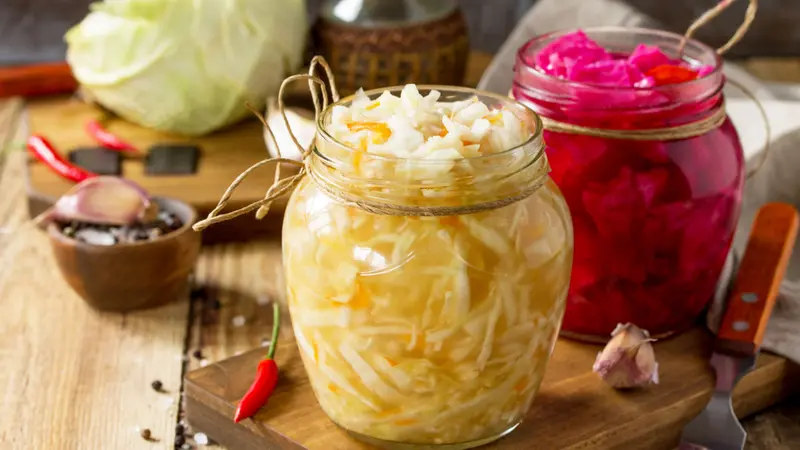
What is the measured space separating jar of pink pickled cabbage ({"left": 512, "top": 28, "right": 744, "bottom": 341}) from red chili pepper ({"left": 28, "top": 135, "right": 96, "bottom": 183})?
962mm

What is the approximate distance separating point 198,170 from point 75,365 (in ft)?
2.17

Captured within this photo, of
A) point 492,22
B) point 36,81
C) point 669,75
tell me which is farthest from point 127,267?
point 492,22

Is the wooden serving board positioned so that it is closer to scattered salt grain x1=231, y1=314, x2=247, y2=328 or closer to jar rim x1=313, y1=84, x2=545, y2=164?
scattered salt grain x1=231, y1=314, x2=247, y2=328

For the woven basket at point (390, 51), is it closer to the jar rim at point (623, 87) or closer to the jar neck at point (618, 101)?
the jar rim at point (623, 87)

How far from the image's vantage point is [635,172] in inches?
55.4

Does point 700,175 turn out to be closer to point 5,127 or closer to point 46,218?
point 46,218

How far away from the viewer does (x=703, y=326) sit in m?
1.58

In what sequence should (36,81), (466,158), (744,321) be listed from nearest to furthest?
1. (466,158)
2. (744,321)
3. (36,81)

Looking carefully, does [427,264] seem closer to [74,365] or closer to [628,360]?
[628,360]

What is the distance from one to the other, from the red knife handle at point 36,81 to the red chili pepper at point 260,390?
1416 millimetres

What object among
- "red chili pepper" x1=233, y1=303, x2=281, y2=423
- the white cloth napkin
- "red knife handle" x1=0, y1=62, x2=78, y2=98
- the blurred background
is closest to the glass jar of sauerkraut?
"red chili pepper" x1=233, y1=303, x2=281, y2=423

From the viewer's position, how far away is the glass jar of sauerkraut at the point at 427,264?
1151 millimetres

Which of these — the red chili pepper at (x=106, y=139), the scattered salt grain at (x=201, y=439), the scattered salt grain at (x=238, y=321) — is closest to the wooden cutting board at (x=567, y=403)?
the scattered salt grain at (x=201, y=439)

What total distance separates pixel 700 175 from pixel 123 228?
91cm
